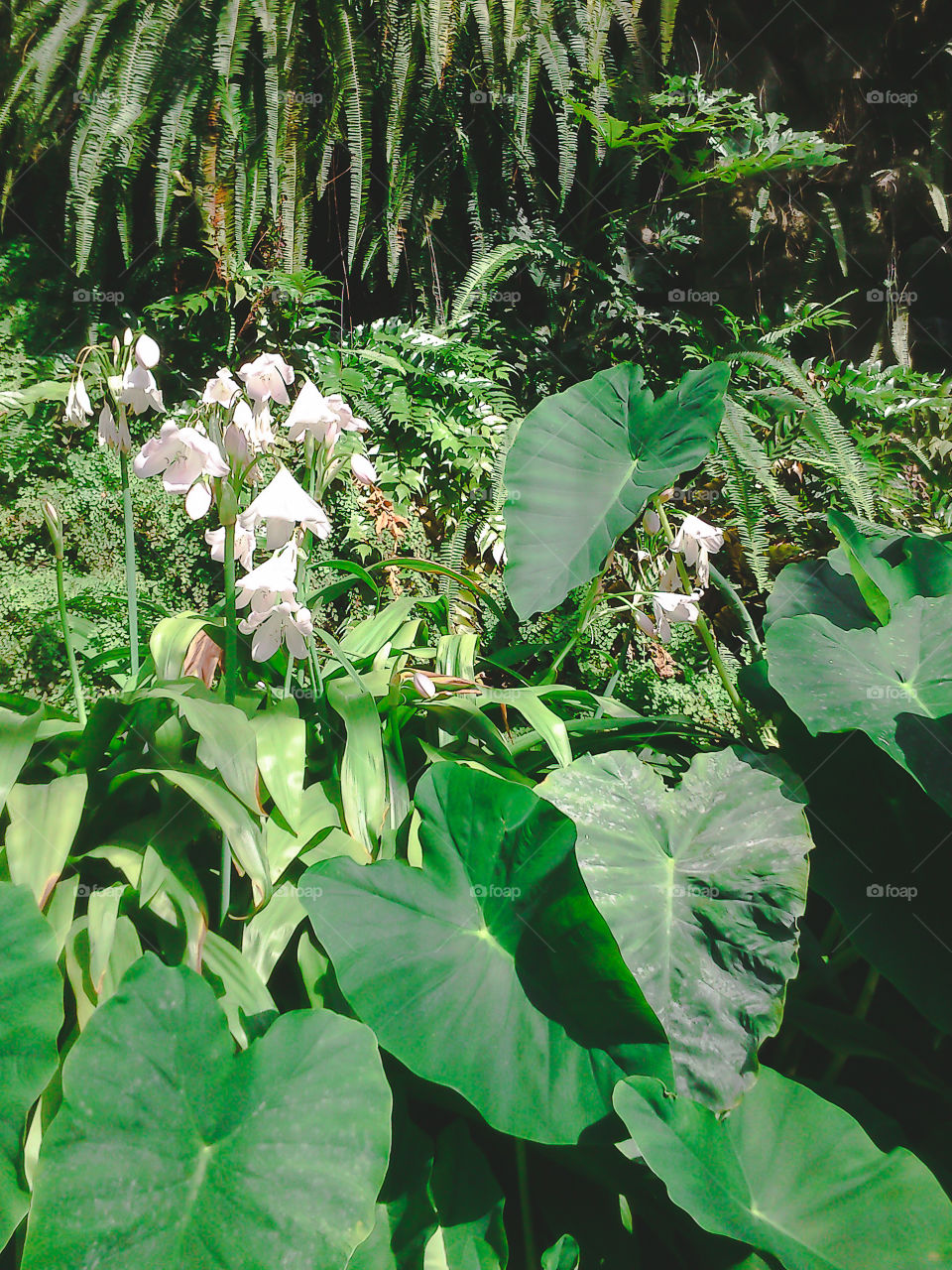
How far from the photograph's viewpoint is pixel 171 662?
58.7 inches

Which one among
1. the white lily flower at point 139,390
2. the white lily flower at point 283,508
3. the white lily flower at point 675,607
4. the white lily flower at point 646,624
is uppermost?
the white lily flower at point 139,390

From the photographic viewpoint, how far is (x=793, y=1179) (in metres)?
1.01

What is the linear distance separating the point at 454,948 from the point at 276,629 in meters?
0.56

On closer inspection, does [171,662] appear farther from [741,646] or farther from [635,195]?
[635,195]

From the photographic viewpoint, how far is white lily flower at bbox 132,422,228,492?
107 centimetres

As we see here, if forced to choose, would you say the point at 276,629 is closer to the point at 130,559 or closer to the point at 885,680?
the point at 130,559

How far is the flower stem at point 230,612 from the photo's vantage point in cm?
112

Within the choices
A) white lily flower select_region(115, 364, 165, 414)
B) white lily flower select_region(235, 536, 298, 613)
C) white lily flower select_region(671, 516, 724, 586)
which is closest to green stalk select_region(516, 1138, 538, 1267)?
white lily flower select_region(235, 536, 298, 613)

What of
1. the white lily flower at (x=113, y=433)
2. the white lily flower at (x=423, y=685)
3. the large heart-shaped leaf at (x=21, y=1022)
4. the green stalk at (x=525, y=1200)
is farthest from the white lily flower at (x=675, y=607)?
the large heart-shaped leaf at (x=21, y=1022)

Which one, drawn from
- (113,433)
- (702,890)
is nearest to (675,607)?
(702,890)

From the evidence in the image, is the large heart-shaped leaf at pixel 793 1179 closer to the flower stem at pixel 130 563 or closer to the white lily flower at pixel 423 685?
the white lily flower at pixel 423 685

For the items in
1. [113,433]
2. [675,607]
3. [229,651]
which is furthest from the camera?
[675,607]

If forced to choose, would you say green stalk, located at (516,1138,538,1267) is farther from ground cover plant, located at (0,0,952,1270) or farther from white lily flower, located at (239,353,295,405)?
white lily flower, located at (239,353,295,405)

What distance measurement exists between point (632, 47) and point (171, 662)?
2794mm
